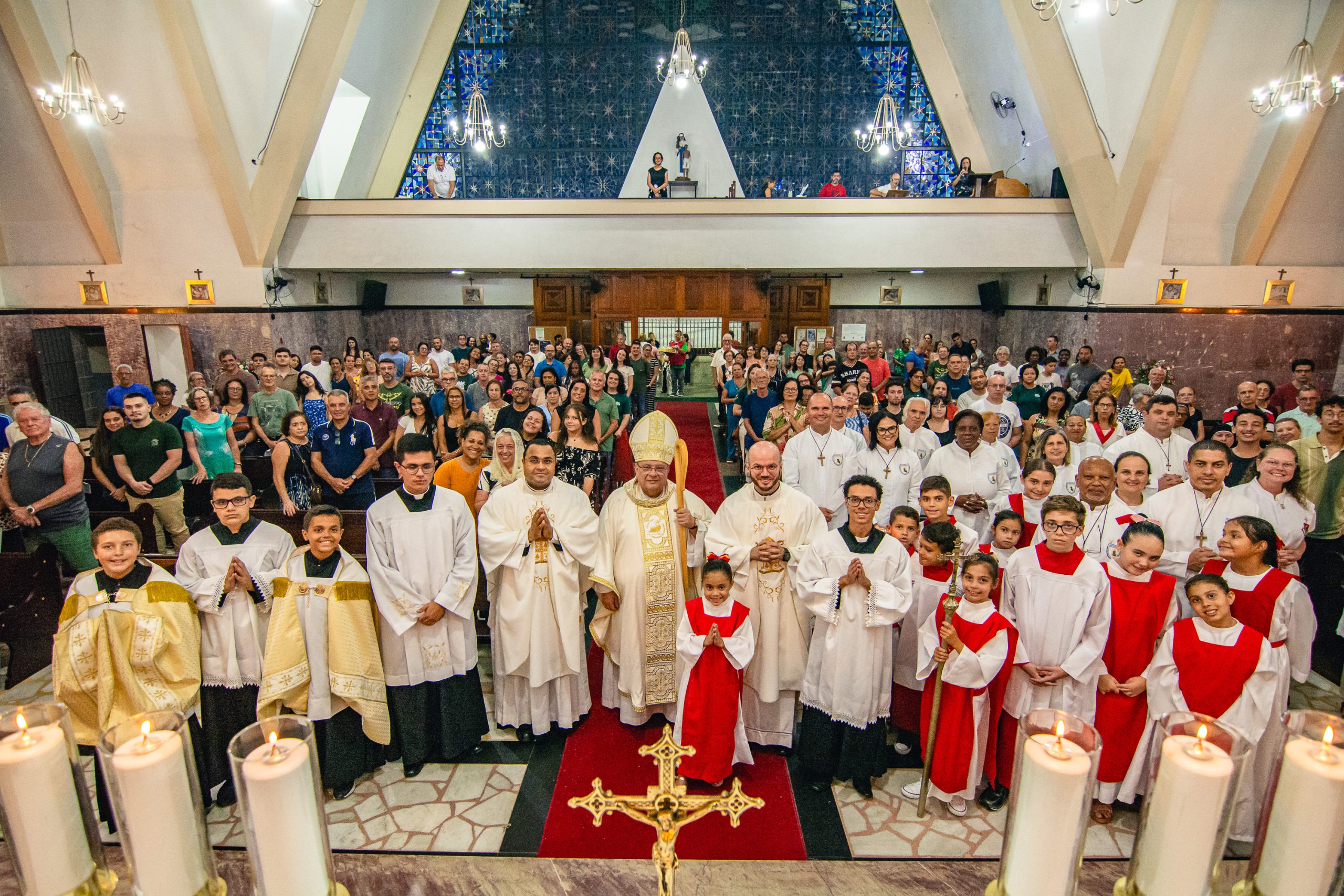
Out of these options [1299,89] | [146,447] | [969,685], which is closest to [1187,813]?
[969,685]

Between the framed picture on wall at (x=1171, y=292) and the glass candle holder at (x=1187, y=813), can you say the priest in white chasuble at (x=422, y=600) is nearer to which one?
the glass candle holder at (x=1187, y=813)

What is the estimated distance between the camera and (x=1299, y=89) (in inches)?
323

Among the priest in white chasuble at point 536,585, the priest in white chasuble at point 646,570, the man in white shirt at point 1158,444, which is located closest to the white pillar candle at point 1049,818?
the priest in white chasuble at point 646,570

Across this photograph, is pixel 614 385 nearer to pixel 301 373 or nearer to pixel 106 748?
pixel 301 373

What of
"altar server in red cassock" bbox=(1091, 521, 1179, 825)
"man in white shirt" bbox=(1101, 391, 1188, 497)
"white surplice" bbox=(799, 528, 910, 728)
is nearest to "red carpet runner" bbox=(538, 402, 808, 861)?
"white surplice" bbox=(799, 528, 910, 728)

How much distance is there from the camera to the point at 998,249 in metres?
12.3

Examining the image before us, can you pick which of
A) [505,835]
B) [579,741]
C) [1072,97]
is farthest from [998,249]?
[505,835]

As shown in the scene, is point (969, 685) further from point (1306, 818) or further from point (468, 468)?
point (468, 468)

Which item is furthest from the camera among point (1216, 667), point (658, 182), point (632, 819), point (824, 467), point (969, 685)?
point (658, 182)

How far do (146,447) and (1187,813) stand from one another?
22.9 ft

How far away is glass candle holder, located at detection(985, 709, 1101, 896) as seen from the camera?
1034 millimetres

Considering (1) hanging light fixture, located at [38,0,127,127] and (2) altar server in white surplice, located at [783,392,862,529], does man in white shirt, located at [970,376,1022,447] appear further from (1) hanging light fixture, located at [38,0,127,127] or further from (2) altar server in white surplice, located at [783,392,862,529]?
(1) hanging light fixture, located at [38,0,127,127]

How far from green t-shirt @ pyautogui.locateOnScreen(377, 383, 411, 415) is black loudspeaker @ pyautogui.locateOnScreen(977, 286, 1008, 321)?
12218 mm

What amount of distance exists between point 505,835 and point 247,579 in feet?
5.66
